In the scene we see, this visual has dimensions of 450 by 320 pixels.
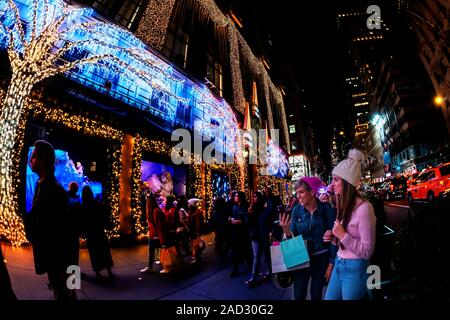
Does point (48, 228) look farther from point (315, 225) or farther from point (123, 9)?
point (123, 9)

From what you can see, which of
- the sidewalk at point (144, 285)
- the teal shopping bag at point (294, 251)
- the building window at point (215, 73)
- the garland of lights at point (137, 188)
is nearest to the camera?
A: the teal shopping bag at point (294, 251)

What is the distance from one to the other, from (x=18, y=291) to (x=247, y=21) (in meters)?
30.7

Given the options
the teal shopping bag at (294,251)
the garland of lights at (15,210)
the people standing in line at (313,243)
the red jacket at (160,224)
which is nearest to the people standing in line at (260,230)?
the red jacket at (160,224)

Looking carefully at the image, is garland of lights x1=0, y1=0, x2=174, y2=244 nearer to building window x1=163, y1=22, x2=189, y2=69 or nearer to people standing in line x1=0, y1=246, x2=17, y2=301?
people standing in line x1=0, y1=246, x2=17, y2=301

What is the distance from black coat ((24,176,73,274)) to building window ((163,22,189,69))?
44.5ft

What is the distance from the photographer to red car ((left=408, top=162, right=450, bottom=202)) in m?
13.2

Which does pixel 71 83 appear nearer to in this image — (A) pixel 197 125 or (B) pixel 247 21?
(A) pixel 197 125

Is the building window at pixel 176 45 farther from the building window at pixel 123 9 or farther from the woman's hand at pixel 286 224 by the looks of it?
the woman's hand at pixel 286 224

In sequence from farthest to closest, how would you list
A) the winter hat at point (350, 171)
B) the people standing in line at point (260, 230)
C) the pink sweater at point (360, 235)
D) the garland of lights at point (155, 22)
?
the garland of lights at point (155, 22) → the people standing in line at point (260, 230) → the winter hat at point (350, 171) → the pink sweater at point (360, 235)

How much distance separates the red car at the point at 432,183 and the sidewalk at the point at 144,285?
12.9 meters

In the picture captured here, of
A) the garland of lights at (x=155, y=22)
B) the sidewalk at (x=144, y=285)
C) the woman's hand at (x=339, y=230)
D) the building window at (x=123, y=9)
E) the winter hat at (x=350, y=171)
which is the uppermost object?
the building window at (x=123, y=9)

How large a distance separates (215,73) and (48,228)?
63.0ft

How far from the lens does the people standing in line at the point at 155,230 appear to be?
5.99 m

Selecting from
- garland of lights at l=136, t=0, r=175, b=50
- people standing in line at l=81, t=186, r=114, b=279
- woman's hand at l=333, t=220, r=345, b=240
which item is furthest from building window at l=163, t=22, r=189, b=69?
woman's hand at l=333, t=220, r=345, b=240
